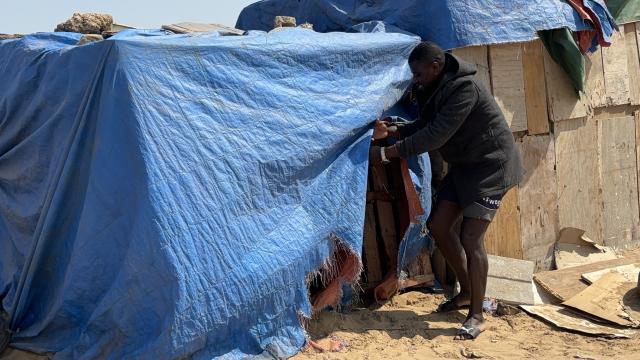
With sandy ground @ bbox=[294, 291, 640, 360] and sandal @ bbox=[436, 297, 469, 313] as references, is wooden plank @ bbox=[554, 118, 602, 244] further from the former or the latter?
sandal @ bbox=[436, 297, 469, 313]

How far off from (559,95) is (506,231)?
1.27 meters

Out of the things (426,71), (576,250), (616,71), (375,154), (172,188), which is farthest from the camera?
(616,71)

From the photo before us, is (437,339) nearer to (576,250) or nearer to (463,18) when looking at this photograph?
(576,250)

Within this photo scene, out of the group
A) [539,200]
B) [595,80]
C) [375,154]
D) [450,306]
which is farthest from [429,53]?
[595,80]

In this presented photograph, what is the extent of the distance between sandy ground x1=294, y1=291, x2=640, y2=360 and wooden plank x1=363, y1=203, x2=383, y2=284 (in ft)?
0.82

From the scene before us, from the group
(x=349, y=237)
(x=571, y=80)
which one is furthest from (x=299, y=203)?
(x=571, y=80)

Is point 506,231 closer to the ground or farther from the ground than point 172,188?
closer to the ground

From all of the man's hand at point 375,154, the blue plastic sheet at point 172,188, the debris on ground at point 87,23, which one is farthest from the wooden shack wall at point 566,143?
the debris on ground at point 87,23

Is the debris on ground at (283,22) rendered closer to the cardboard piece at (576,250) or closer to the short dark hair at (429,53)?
the short dark hair at (429,53)

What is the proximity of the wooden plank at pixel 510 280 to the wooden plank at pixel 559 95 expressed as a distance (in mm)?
1312

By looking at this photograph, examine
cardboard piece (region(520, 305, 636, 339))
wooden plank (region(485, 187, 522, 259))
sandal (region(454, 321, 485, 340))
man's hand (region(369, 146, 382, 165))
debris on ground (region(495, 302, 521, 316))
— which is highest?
man's hand (region(369, 146, 382, 165))

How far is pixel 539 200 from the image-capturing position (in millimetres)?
6461

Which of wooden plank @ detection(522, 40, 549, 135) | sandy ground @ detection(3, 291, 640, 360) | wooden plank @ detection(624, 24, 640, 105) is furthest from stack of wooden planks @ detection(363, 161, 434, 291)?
wooden plank @ detection(624, 24, 640, 105)

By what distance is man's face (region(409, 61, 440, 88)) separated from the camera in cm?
504
